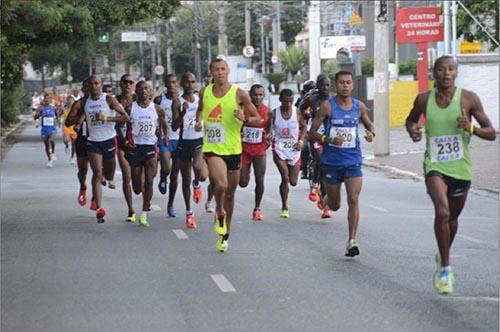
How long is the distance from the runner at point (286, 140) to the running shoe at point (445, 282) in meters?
6.56

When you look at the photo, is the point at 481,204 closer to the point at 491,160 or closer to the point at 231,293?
the point at 491,160

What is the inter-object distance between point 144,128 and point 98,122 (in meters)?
0.72

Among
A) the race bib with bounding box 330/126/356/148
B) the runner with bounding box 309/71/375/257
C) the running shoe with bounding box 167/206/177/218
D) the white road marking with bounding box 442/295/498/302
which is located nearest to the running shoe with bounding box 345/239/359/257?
the runner with bounding box 309/71/375/257

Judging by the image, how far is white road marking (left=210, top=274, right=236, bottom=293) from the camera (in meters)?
10.3

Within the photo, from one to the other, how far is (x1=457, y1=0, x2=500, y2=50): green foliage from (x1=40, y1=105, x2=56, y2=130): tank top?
42.5 ft

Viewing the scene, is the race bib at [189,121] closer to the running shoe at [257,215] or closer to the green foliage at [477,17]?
the running shoe at [257,215]

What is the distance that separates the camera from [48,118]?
2978 cm

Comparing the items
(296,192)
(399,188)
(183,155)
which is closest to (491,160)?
(399,188)

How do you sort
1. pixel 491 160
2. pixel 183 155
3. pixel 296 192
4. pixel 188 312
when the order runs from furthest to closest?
1. pixel 491 160
2. pixel 296 192
3. pixel 183 155
4. pixel 188 312

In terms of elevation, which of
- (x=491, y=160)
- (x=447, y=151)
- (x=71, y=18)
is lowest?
(x=491, y=160)

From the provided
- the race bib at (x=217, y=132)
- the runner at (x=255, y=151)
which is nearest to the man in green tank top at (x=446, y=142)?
the race bib at (x=217, y=132)

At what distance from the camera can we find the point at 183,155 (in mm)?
15477

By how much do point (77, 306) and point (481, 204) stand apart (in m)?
10.9

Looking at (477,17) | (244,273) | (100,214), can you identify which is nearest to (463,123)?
(244,273)
